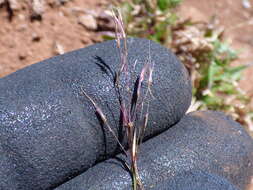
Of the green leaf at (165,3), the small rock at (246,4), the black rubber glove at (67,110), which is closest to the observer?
the black rubber glove at (67,110)

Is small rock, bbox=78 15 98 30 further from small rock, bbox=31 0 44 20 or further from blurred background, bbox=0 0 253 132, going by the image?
small rock, bbox=31 0 44 20

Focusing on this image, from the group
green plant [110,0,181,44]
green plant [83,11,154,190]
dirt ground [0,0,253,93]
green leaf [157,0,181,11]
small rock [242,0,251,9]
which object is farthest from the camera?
small rock [242,0,251,9]

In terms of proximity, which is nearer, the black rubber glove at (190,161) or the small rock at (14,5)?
the black rubber glove at (190,161)

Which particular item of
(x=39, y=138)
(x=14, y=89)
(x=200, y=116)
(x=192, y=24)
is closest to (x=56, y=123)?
(x=39, y=138)

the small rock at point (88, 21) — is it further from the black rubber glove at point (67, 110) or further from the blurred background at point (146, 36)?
the black rubber glove at point (67, 110)

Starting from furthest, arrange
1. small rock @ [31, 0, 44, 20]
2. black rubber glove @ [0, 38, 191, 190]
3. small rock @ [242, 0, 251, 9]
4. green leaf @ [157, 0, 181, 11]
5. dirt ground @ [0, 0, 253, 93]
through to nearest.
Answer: small rock @ [242, 0, 251, 9]
green leaf @ [157, 0, 181, 11]
small rock @ [31, 0, 44, 20]
dirt ground @ [0, 0, 253, 93]
black rubber glove @ [0, 38, 191, 190]

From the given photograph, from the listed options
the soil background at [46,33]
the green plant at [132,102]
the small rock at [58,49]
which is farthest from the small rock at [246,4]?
the green plant at [132,102]

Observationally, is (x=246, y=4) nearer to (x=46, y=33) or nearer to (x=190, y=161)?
(x=46, y=33)

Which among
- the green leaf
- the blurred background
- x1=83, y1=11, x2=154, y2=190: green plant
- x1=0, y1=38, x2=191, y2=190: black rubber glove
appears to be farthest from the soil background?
x1=83, y1=11, x2=154, y2=190: green plant
